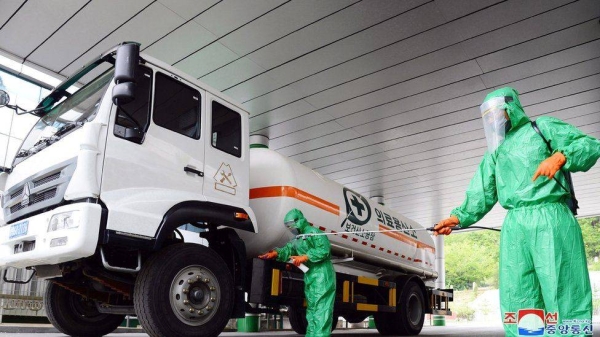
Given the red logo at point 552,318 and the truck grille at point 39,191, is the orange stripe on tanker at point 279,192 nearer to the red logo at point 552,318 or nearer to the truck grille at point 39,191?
the truck grille at point 39,191

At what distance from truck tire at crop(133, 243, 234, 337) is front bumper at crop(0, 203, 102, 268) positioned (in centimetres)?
65

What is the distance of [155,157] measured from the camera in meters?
4.83

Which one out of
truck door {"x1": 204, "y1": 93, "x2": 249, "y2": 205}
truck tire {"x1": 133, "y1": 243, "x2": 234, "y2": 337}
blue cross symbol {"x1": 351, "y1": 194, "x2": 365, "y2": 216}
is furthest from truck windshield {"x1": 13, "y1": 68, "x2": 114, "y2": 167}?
blue cross symbol {"x1": 351, "y1": 194, "x2": 365, "y2": 216}

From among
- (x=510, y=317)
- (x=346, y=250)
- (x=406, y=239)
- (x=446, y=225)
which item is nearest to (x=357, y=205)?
(x=346, y=250)

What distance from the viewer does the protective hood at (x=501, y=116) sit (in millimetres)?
3684

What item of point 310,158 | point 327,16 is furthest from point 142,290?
point 310,158

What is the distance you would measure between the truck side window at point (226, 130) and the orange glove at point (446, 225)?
2.63m

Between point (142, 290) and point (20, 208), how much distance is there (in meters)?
1.49

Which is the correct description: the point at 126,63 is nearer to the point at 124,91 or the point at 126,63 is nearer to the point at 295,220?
the point at 124,91

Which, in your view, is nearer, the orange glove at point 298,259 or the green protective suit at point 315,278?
the orange glove at point 298,259

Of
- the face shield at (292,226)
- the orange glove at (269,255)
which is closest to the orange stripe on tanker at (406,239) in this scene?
the face shield at (292,226)

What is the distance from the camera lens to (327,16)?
24.2ft

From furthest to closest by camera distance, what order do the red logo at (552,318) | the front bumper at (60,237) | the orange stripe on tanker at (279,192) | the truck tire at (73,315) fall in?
1. the orange stripe on tanker at (279,192)
2. the truck tire at (73,315)
3. the front bumper at (60,237)
4. the red logo at (552,318)

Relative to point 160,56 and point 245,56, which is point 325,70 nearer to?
point 245,56
